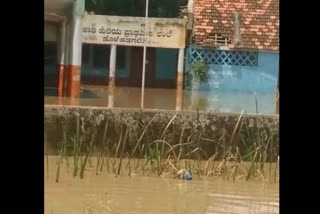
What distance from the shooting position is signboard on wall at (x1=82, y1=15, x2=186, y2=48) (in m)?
16.0

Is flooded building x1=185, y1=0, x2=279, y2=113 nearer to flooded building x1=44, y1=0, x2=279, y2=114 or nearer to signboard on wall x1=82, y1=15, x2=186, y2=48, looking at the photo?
flooded building x1=44, y1=0, x2=279, y2=114

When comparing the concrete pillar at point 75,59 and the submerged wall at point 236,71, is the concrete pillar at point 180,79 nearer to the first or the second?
the submerged wall at point 236,71

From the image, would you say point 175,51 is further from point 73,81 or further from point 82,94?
point 73,81

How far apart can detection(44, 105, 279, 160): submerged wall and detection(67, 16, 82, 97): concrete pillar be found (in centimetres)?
789

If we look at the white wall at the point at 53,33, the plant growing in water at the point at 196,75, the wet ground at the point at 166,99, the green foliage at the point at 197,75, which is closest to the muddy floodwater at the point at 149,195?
the wet ground at the point at 166,99

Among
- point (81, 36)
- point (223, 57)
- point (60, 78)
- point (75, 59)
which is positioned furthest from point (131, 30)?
point (223, 57)

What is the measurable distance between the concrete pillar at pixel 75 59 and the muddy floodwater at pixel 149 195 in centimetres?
881

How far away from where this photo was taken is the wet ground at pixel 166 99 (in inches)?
547

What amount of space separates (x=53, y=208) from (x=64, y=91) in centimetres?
1129

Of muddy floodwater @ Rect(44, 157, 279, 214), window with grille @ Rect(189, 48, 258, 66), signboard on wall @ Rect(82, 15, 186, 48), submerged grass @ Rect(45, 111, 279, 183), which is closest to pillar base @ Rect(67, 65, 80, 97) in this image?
signboard on wall @ Rect(82, 15, 186, 48)

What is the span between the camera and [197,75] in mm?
17719

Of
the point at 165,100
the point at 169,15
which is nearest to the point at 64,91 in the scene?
the point at 165,100

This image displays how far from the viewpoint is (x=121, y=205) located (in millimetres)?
5176
